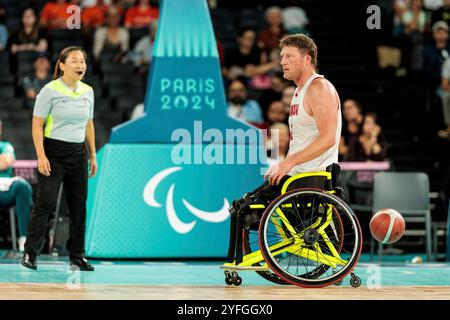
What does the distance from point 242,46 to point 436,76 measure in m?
2.63

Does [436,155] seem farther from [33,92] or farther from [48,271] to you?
[48,271]

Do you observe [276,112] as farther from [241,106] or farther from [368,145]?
[368,145]

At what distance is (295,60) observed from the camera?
715cm

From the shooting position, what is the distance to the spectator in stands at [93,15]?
1465 cm

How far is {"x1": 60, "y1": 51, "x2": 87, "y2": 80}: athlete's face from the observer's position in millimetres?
8164

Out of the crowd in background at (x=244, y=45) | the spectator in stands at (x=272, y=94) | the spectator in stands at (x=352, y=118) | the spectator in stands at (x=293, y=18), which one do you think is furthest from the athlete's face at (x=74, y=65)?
the spectator in stands at (x=293, y=18)

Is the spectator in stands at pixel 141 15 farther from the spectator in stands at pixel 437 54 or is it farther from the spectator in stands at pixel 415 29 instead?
the spectator in stands at pixel 437 54

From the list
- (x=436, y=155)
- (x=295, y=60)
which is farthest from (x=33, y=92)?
(x=295, y=60)

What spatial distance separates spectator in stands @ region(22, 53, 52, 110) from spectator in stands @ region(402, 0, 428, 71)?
4.99 metres

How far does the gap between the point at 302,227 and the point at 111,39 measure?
8.18 meters

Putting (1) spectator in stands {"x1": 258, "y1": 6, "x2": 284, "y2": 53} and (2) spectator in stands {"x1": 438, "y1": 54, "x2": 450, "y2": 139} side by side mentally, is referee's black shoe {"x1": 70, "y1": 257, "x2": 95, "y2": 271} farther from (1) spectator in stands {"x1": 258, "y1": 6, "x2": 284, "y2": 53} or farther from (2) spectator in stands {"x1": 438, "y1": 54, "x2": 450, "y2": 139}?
(1) spectator in stands {"x1": 258, "y1": 6, "x2": 284, "y2": 53}

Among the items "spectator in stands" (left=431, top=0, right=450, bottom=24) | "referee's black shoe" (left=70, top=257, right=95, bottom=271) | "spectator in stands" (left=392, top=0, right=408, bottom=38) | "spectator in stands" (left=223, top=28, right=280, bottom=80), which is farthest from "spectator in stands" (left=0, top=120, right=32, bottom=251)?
"spectator in stands" (left=431, top=0, right=450, bottom=24)

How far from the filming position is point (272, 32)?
48.7 feet

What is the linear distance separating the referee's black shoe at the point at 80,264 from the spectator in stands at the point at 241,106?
4.63 metres
